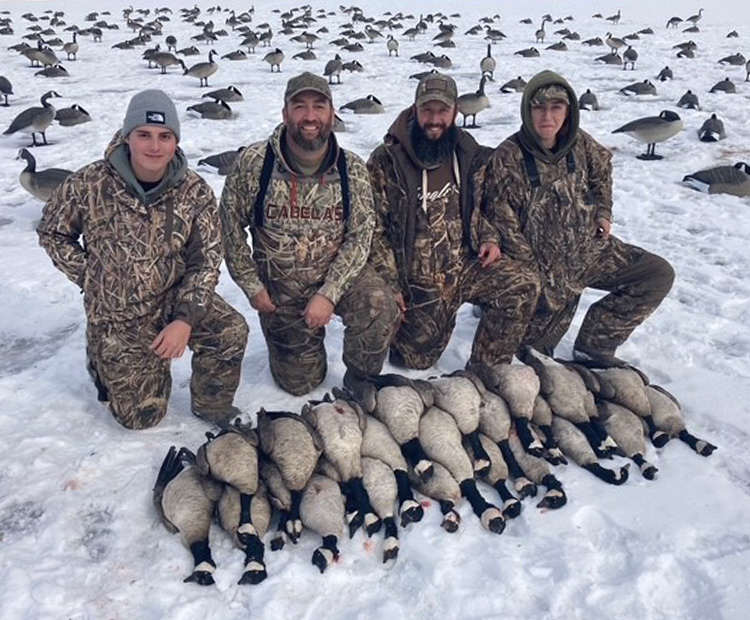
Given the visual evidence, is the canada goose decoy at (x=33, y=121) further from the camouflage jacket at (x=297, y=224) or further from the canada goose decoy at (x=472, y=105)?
the camouflage jacket at (x=297, y=224)

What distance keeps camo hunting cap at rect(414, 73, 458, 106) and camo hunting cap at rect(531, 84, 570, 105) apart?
1.94 ft

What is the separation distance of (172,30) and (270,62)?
13715mm

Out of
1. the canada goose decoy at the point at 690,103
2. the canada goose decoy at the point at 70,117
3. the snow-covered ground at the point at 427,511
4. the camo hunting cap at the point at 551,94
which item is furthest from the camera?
the canada goose decoy at the point at 690,103

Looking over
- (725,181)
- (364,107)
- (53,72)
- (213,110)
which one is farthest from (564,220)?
(53,72)

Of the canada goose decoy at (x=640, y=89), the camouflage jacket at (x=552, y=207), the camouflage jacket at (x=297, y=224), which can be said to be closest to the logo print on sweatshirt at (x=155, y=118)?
the camouflage jacket at (x=297, y=224)

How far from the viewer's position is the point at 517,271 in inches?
185

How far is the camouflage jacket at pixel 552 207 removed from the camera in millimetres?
4672

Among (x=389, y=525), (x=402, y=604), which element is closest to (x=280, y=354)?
(x=389, y=525)

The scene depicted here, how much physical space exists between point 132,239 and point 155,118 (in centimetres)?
72

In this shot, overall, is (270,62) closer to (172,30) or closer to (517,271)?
(172,30)

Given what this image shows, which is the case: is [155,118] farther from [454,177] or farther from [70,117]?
[70,117]

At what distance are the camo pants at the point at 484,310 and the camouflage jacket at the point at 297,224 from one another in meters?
0.67

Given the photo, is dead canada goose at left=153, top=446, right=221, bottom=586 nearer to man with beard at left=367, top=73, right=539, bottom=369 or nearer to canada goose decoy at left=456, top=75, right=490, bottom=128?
man with beard at left=367, top=73, right=539, bottom=369

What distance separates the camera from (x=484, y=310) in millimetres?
4867
